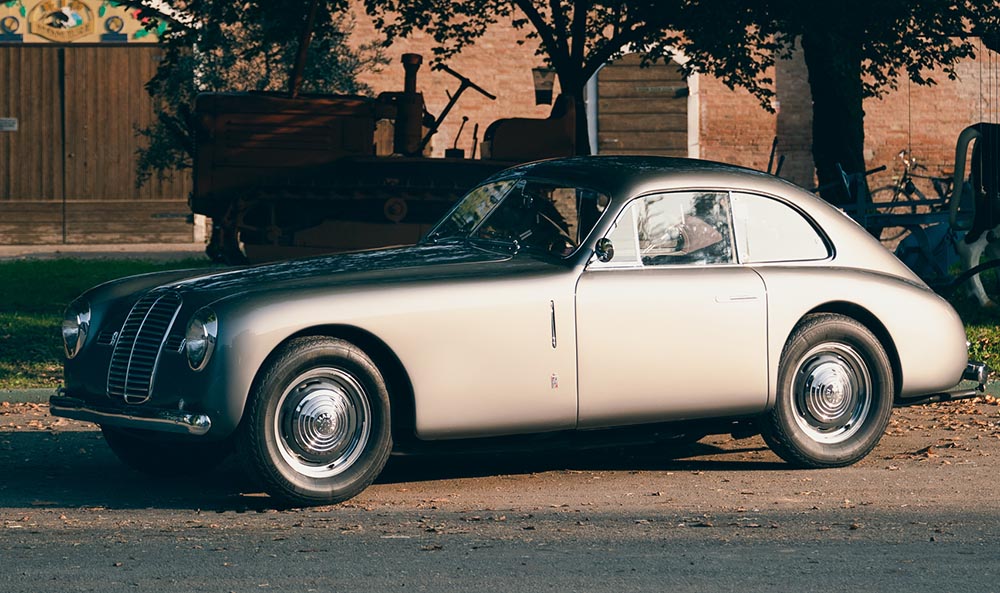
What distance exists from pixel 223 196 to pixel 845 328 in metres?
11.0

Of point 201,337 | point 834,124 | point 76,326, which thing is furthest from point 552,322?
point 834,124

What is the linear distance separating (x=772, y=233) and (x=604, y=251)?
996 mm

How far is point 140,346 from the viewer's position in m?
6.49

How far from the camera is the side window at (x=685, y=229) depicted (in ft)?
23.4

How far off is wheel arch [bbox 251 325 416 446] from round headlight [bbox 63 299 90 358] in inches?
47.2

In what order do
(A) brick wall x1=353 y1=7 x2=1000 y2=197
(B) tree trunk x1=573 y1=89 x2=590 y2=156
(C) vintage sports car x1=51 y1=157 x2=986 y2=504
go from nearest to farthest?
(C) vintage sports car x1=51 y1=157 x2=986 y2=504 → (B) tree trunk x1=573 y1=89 x2=590 y2=156 → (A) brick wall x1=353 y1=7 x2=1000 y2=197

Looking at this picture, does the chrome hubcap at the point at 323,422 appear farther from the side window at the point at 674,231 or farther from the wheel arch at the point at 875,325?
the wheel arch at the point at 875,325

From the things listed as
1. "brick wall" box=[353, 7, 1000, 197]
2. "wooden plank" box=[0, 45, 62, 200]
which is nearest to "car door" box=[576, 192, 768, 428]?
"brick wall" box=[353, 7, 1000, 197]

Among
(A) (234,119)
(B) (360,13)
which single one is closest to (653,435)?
(A) (234,119)

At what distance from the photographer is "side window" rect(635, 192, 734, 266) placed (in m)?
7.13

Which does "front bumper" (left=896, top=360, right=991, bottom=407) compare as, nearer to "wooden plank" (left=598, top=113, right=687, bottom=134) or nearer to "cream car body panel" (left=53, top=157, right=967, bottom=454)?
"cream car body panel" (left=53, top=157, right=967, bottom=454)

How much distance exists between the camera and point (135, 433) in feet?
22.8

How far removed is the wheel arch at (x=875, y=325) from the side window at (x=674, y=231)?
57cm

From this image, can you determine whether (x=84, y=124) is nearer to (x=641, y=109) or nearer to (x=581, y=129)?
(x=641, y=109)
